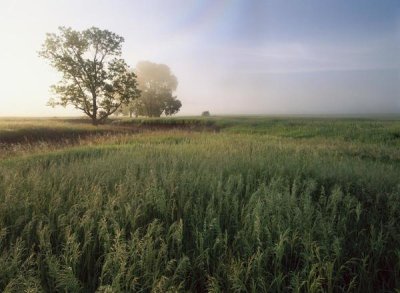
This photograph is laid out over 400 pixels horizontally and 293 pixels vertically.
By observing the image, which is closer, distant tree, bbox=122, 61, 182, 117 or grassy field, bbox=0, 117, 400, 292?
grassy field, bbox=0, 117, 400, 292

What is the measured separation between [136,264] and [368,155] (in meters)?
9.65

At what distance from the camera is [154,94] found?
68500mm

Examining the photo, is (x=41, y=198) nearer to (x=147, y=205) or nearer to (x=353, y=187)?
(x=147, y=205)

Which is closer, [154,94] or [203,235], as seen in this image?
[203,235]

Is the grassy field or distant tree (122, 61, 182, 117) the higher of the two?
distant tree (122, 61, 182, 117)

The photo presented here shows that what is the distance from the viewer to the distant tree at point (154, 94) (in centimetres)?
6706

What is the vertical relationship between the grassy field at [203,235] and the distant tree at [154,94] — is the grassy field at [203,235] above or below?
below

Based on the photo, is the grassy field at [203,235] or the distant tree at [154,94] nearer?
the grassy field at [203,235]

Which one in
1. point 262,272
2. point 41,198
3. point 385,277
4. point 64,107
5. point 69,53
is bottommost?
point 385,277

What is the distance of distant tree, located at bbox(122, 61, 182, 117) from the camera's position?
67.1m

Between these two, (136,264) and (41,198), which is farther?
(41,198)

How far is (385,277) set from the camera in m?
3.26

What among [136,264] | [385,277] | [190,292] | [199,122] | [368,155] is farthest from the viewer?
[199,122]

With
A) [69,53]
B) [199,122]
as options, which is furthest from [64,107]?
[199,122]
